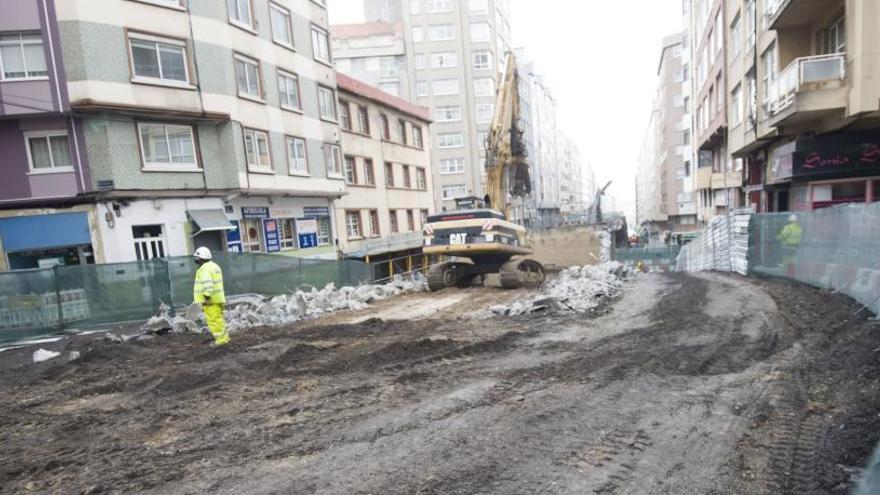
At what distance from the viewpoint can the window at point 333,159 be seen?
2262 cm

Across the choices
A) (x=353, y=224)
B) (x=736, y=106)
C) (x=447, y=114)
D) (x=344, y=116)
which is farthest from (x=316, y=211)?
(x=447, y=114)

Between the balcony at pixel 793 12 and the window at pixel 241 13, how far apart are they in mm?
18121

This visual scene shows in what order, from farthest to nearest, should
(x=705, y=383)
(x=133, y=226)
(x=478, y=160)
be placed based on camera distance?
(x=478, y=160) < (x=133, y=226) < (x=705, y=383)

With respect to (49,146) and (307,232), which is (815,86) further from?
(49,146)

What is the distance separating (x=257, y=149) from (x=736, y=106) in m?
20.7

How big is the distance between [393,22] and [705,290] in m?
49.0

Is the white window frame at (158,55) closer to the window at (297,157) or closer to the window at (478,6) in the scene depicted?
the window at (297,157)

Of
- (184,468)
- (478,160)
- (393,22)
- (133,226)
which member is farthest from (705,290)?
(393,22)

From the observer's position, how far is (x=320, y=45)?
2298 centimetres

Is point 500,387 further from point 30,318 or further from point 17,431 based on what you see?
point 30,318

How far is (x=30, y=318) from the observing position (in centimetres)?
1057

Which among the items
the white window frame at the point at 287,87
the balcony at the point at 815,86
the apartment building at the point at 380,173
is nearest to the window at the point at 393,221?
the apartment building at the point at 380,173

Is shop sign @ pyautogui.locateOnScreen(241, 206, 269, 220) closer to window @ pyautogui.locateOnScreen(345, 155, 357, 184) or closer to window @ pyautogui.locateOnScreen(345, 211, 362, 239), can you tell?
window @ pyautogui.locateOnScreen(345, 211, 362, 239)

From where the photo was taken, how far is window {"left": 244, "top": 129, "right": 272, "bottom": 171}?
59.9 feet
